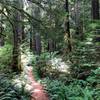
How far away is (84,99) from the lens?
8.66 metres

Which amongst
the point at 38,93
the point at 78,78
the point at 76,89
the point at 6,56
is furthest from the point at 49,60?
the point at 76,89

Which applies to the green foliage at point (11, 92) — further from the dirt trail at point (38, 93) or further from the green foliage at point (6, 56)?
the green foliage at point (6, 56)

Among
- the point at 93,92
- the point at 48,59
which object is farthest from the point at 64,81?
the point at 48,59

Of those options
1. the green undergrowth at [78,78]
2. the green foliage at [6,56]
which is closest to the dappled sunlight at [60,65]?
the green undergrowth at [78,78]

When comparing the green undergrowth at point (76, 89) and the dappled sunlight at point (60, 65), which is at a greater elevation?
the dappled sunlight at point (60, 65)

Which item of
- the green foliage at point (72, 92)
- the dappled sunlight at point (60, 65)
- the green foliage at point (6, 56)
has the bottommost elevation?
the green foliage at point (72, 92)

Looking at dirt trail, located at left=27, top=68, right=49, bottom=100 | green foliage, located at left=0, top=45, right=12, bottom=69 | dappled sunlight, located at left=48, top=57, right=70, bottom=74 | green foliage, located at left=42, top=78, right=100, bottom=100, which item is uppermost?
green foliage, located at left=0, top=45, right=12, bottom=69

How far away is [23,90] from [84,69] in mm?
4011

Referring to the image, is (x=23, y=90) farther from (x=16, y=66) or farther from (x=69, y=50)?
(x=69, y=50)

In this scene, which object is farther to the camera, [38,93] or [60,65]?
[60,65]

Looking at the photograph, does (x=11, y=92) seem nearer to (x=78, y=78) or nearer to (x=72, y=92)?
(x=72, y=92)

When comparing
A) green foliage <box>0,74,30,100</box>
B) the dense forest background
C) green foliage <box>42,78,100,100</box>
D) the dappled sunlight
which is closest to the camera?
green foliage <box>42,78,100,100</box>

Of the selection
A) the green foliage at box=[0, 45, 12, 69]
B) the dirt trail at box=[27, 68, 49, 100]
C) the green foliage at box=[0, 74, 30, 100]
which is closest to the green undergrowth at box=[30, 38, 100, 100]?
the dirt trail at box=[27, 68, 49, 100]

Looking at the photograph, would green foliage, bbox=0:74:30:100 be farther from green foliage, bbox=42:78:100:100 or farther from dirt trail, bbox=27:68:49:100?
green foliage, bbox=42:78:100:100
